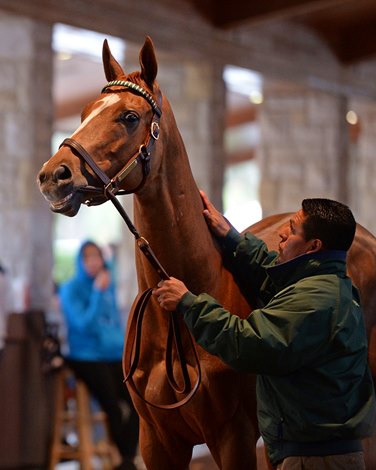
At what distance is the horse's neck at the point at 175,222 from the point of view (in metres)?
2.58

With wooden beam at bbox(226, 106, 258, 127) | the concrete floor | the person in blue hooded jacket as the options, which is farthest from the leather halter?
wooden beam at bbox(226, 106, 258, 127)

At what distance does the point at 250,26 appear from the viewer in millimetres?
7891

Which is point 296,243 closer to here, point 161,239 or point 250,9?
point 161,239

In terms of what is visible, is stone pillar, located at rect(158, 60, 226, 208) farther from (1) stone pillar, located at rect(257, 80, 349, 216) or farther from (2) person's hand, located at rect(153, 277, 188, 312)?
(2) person's hand, located at rect(153, 277, 188, 312)

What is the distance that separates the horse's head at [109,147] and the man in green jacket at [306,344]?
321 mm

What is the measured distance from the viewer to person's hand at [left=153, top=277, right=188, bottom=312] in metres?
2.40

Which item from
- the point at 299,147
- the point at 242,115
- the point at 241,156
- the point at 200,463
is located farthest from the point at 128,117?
the point at 241,156

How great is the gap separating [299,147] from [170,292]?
672 cm

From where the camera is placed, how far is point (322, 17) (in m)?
8.60

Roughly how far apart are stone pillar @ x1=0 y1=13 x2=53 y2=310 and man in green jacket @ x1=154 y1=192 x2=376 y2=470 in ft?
13.0

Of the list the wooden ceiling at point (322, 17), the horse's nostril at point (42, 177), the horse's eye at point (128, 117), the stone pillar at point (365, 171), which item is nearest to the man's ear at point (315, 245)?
the horse's eye at point (128, 117)

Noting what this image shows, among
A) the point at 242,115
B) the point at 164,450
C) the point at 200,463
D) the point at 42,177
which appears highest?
the point at 242,115

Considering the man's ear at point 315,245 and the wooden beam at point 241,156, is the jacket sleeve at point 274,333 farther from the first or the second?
the wooden beam at point 241,156

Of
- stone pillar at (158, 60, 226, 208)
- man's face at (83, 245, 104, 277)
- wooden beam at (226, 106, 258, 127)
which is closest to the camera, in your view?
man's face at (83, 245, 104, 277)
